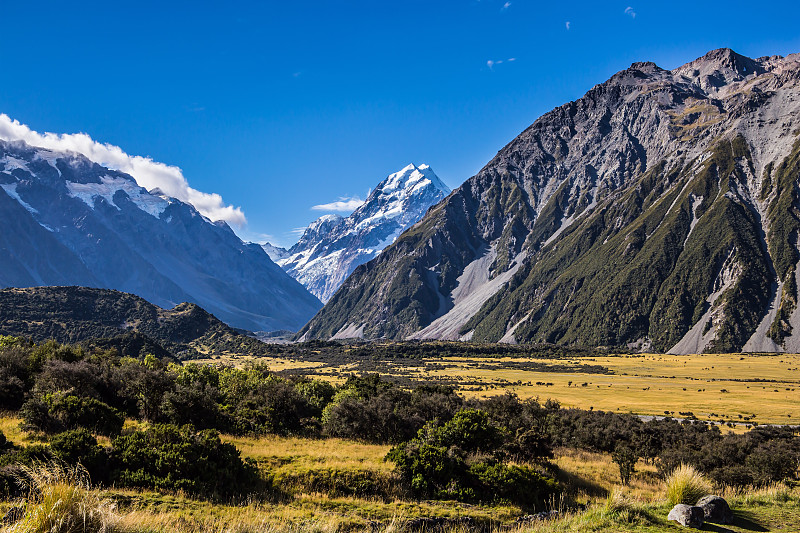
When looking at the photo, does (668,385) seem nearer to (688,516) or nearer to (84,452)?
(688,516)

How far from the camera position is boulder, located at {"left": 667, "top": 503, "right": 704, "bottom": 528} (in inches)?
583

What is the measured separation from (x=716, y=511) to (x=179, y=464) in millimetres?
22133

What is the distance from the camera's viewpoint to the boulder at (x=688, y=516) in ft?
48.6

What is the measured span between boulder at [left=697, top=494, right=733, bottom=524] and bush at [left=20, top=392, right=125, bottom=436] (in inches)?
1235

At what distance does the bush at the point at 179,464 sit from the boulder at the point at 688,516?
18.3 meters

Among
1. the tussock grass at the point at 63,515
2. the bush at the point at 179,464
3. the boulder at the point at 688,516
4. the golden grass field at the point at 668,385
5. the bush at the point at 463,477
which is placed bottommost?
the golden grass field at the point at 668,385

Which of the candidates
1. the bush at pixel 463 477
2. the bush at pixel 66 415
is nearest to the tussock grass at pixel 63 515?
the bush at pixel 463 477

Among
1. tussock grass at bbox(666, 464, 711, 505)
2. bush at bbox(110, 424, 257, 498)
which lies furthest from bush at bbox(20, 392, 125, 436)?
tussock grass at bbox(666, 464, 711, 505)

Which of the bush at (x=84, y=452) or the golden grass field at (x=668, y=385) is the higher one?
the bush at (x=84, y=452)

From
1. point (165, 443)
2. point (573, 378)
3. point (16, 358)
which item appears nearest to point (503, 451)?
point (165, 443)

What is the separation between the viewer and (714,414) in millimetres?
83500

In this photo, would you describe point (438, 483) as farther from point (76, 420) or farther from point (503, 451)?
point (76, 420)

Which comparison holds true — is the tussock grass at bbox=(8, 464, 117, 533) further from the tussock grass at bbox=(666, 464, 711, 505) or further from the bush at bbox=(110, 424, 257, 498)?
the tussock grass at bbox=(666, 464, 711, 505)

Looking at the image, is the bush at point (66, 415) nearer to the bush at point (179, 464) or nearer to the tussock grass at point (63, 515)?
the bush at point (179, 464)
